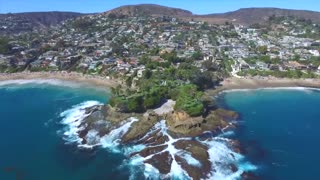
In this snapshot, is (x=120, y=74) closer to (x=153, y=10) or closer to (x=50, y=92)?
(x=50, y=92)

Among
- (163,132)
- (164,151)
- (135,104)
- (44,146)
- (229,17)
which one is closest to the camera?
(164,151)

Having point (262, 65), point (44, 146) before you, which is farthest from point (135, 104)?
point (262, 65)

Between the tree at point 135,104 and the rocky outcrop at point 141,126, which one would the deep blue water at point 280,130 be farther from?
the tree at point 135,104

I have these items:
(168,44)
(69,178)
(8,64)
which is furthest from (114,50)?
(69,178)

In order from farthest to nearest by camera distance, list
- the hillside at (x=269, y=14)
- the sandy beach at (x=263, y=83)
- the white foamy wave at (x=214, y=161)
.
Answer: the hillside at (x=269, y=14)
the sandy beach at (x=263, y=83)
the white foamy wave at (x=214, y=161)

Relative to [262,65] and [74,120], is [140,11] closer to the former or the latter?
[262,65]

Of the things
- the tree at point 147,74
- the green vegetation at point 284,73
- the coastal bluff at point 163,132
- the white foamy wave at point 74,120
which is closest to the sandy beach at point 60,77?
the tree at point 147,74

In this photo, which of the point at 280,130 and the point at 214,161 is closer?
the point at 214,161
